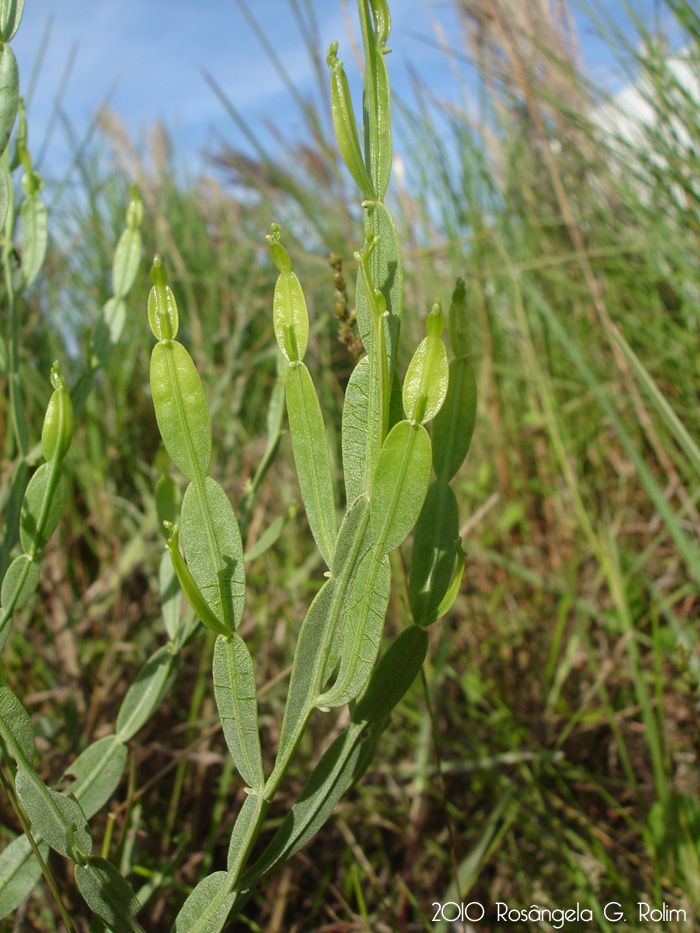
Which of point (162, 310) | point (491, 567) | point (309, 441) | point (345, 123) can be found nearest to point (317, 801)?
point (309, 441)

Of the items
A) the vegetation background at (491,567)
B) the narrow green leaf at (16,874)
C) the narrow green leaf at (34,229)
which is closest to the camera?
the narrow green leaf at (16,874)

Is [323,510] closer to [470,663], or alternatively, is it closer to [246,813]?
[246,813]

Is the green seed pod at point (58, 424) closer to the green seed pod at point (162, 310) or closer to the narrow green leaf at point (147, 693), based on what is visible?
the green seed pod at point (162, 310)

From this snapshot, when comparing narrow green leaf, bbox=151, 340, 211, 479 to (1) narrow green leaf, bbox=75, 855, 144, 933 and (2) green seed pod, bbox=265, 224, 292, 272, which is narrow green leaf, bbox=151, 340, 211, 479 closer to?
(2) green seed pod, bbox=265, 224, 292, 272

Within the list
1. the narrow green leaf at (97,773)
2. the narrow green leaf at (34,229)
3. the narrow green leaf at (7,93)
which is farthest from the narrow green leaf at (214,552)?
the narrow green leaf at (34,229)

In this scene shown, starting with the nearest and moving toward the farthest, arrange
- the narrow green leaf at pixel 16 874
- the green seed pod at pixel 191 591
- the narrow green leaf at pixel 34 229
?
the green seed pod at pixel 191 591
the narrow green leaf at pixel 16 874
the narrow green leaf at pixel 34 229

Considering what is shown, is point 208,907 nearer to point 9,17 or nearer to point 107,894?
point 107,894

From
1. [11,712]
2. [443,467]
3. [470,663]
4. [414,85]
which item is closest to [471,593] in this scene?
[470,663]
